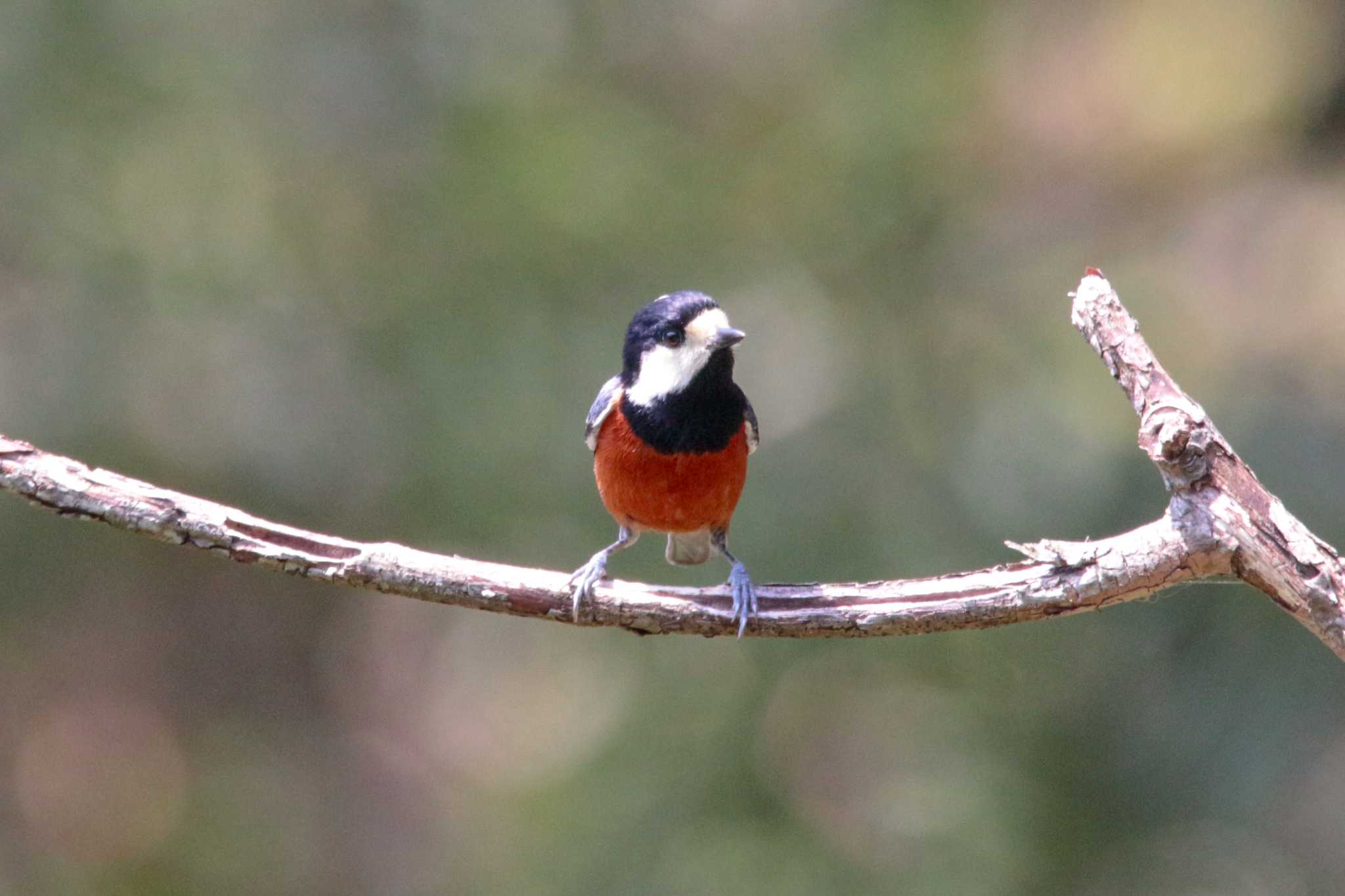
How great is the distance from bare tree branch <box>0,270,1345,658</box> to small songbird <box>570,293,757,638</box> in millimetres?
860

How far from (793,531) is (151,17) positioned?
15.0ft

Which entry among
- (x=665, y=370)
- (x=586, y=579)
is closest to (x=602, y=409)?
(x=665, y=370)

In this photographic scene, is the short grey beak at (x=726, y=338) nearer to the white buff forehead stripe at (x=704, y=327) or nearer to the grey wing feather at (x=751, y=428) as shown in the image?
the white buff forehead stripe at (x=704, y=327)

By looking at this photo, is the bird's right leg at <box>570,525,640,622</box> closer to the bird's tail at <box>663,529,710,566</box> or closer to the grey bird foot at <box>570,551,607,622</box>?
the grey bird foot at <box>570,551,607,622</box>

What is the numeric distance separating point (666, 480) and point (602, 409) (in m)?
0.47

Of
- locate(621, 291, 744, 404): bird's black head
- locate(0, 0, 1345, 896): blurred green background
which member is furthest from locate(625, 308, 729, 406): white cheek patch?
locate(0, 0, 1345, 896): blurred green background

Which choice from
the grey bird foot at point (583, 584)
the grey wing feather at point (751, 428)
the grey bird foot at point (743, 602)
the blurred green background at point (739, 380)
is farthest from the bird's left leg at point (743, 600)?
the blurred green background at point (739, 380)

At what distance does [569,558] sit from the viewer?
Answer: 659 centimetres

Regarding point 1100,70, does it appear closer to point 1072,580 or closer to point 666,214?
point 666,214

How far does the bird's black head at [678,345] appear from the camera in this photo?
14.5 feet

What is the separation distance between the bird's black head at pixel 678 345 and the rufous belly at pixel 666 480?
186mm

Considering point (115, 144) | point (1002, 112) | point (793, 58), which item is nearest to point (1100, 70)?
point (1002, 112)

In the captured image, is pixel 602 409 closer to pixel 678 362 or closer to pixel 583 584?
pixel 678 362

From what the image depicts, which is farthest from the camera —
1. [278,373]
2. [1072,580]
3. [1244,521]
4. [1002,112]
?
[1002,112]
